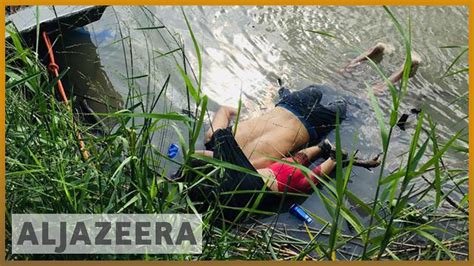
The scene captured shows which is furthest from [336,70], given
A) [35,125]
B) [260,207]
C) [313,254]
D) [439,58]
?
[35,125]

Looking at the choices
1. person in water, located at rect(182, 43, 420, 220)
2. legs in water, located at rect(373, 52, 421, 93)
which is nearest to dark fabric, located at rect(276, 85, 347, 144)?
person in water, located at rect(182, 43, 420, 220)

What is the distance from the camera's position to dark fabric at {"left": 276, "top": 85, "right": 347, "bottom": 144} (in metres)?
3.20

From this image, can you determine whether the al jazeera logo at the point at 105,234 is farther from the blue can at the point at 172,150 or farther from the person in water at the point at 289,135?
the blue can at the point at 172,150

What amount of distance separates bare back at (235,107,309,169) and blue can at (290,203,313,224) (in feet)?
0.98

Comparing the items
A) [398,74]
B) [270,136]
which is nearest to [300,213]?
[270,136]

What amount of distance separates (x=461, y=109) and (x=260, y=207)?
1.63m

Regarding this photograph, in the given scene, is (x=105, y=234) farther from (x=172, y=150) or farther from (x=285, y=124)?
(x=285, y=124)

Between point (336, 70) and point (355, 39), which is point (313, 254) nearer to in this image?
point (336, 70)

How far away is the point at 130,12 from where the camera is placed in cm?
275

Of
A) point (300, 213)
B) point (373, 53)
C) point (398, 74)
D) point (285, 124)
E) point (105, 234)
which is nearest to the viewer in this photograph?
point (105, 234)

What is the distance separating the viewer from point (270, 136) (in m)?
3.04

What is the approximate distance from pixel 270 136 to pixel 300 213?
538mm

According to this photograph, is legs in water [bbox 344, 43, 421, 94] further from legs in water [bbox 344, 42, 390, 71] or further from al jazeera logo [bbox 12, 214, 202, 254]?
al jazeera logo [bbox 12, 214, 202, 254]

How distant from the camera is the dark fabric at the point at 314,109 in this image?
320cm
